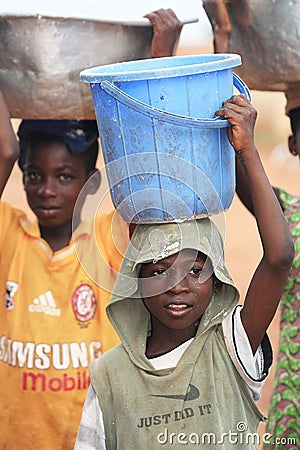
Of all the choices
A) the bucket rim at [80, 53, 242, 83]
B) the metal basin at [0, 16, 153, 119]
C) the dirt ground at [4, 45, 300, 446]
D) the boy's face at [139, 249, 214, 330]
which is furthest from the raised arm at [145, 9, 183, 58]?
the dirt ground at [4, 45, 300, 446]

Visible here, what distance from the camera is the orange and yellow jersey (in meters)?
3.01

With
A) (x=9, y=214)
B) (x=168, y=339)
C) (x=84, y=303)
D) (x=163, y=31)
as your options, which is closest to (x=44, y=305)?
(x=84, y=303)

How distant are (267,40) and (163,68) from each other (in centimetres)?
62

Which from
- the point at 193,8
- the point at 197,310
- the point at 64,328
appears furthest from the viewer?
the point at 64,328

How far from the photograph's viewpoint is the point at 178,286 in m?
2.24

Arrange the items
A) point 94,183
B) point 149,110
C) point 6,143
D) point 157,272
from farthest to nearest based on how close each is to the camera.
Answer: point 6,143, point 94,183, point 157,272, point 149,110

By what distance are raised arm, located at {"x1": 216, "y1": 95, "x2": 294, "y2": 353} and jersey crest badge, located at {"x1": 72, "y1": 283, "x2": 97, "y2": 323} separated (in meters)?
0.97

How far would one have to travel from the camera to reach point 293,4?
2631mm

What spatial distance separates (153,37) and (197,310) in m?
0.92

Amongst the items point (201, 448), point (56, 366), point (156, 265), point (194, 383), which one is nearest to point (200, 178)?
point (156, 265)

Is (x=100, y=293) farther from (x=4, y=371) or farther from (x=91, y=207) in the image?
(x=91, y=207)

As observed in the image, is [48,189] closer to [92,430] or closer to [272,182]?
[92,430]

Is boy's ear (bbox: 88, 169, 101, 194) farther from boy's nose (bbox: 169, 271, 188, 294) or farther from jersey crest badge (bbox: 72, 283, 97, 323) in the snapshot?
jersey crest badge (bbox: 72, 283, 97, 323)

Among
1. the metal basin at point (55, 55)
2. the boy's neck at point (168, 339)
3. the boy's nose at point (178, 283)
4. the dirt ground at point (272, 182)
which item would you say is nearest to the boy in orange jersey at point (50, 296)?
the metal basin at point (55, 55)
